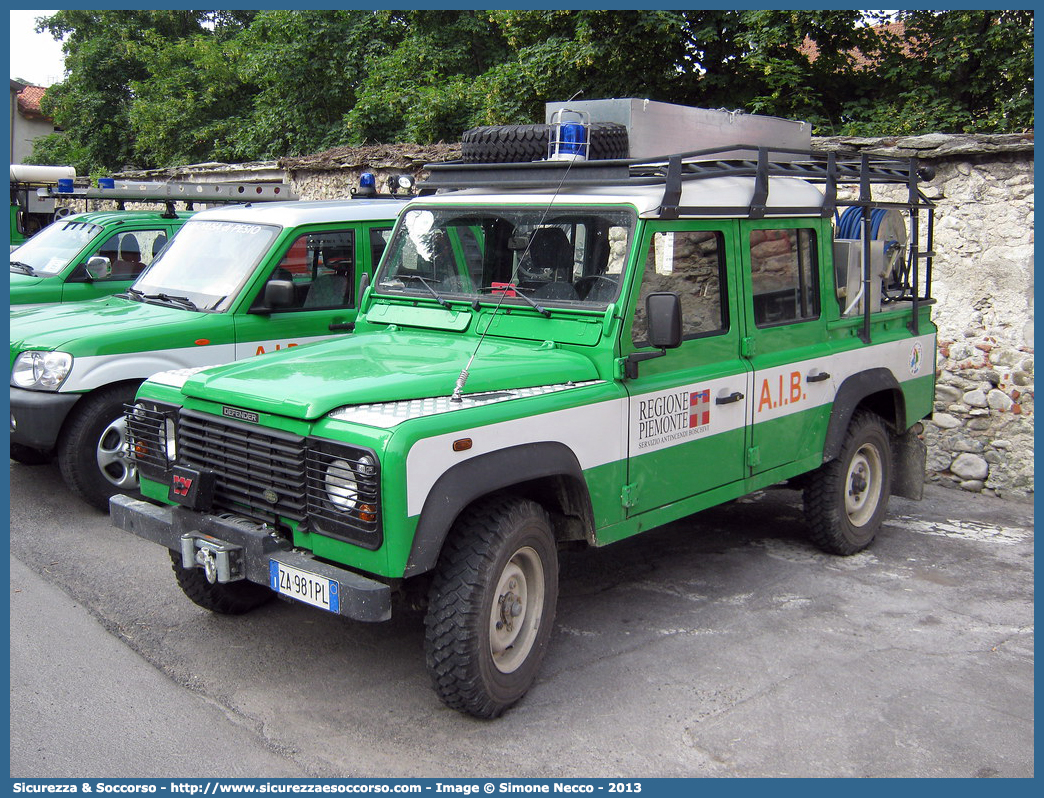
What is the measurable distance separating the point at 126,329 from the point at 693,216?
402cm

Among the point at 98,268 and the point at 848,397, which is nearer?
the point at 848,397

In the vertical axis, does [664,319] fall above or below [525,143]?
below

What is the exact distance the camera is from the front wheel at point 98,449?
21.3 feet

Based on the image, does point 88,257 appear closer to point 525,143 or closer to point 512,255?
point 525,143

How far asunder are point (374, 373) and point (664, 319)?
1.29 metres

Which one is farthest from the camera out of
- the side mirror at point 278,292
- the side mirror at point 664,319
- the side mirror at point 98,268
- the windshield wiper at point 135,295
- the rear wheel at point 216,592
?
the side mirror at point 98,268

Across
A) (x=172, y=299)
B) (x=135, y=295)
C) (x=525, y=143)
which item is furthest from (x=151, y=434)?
(x=135, y=295)

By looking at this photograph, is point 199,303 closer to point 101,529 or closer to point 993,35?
point 101,529

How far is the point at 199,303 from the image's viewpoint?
7.14 metres

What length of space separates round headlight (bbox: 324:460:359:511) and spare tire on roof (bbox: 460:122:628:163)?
231 centimetres

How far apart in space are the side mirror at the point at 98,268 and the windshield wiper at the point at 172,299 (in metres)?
2.28

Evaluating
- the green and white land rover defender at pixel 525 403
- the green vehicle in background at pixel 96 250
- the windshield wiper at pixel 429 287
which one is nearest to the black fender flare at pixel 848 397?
the green and white land rover defender at pixel 525 403

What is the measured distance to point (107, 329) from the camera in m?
6.67

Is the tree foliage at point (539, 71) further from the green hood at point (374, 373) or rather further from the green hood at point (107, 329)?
the green hood at point (374, 373)
